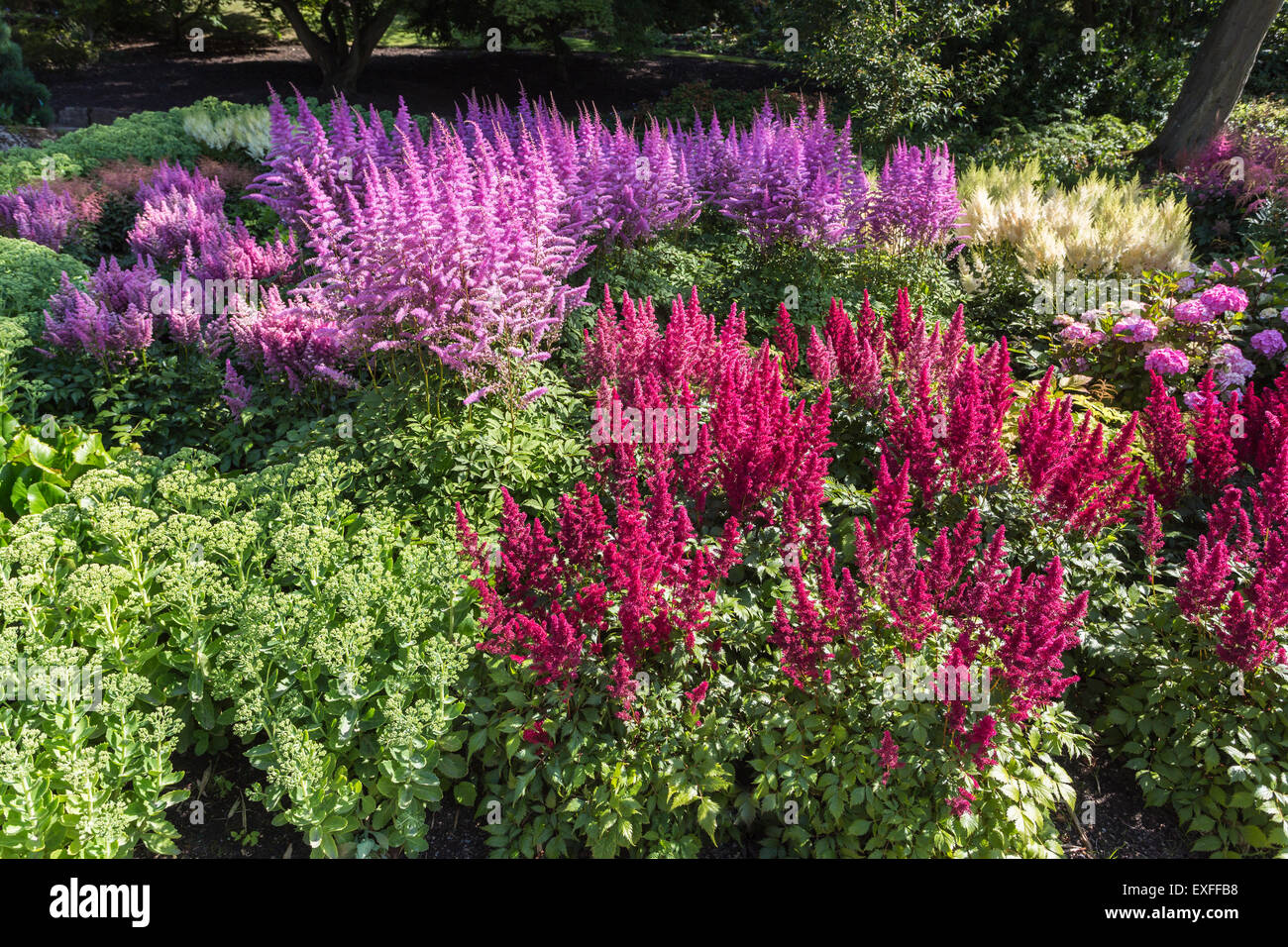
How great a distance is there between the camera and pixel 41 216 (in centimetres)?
774

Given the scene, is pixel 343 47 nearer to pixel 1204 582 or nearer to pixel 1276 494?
pixel 1276 494

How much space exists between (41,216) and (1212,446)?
9.27m

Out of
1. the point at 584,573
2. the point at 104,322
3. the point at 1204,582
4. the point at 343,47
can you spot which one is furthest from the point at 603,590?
the point at 343,47

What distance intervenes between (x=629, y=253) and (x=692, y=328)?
2.23 meters

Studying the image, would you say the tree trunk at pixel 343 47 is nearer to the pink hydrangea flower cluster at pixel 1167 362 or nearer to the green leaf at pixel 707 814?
the pink hydrangea flower cluster at pixel 1167 362

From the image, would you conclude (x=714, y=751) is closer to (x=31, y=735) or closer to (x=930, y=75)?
(x=31, y=735)

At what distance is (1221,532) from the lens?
3957 mm

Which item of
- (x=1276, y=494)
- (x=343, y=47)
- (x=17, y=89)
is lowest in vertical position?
(x=1276, y=494)

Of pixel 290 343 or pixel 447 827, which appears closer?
pixel 447 827

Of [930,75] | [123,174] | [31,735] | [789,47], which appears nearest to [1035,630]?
[31,735]

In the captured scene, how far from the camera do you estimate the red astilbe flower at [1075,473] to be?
405 centimetres

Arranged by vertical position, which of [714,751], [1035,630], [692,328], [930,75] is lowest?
[714,751]

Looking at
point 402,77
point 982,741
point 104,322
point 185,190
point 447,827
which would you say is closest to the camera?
point 982,741

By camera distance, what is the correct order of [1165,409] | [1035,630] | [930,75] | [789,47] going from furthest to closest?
[789,47]
[930,75]
[1165,409]
[1035,630]
